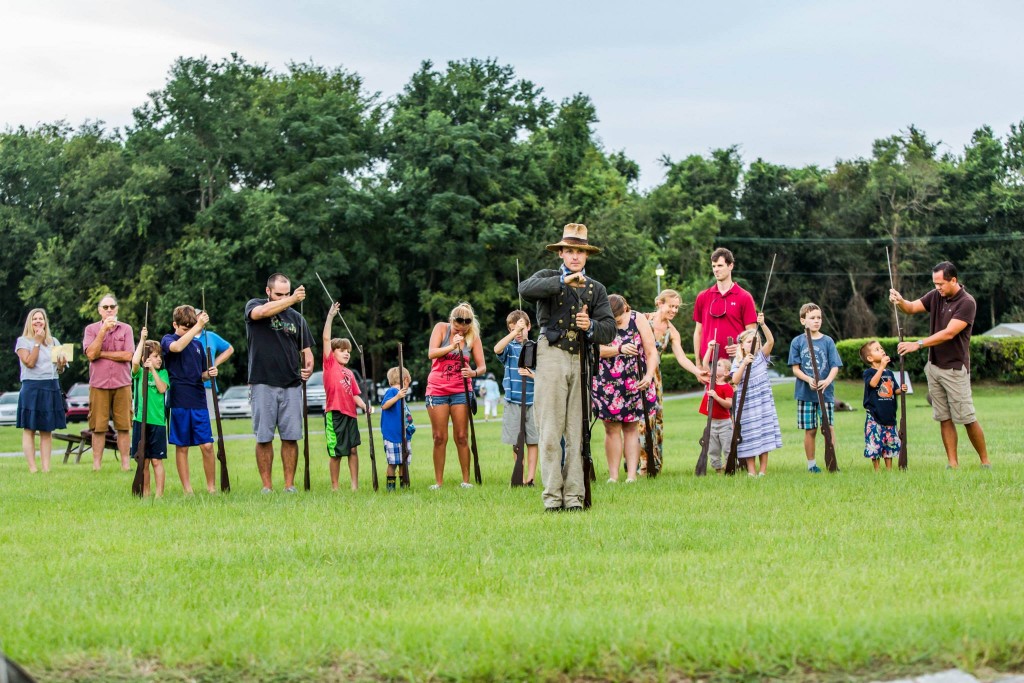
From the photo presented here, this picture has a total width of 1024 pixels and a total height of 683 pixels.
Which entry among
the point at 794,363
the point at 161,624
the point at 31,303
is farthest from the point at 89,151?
the point at 161,624

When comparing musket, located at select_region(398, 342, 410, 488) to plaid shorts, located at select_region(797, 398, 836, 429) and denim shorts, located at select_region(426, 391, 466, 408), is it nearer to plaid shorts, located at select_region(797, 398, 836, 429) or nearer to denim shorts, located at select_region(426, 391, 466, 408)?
denim shorts, located at select_region(426, 391, 466, 408)

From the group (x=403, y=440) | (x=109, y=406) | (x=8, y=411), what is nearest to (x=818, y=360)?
(x=403, y=440)

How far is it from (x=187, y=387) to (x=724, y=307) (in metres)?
5.83

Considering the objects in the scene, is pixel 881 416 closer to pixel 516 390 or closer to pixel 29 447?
pixel 516 390

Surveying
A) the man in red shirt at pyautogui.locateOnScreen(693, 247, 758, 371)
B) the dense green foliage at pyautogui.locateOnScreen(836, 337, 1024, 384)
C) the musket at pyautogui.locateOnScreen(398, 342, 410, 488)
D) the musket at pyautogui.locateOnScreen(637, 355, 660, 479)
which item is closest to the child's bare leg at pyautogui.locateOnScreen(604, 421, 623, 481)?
the musket at pyautogui.locateOnScreen(637, 355, 660, 479)

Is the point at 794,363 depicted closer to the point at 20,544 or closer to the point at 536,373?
the point at 536,373

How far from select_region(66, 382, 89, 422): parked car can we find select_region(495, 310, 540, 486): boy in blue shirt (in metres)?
31.3

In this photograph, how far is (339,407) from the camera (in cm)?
1371

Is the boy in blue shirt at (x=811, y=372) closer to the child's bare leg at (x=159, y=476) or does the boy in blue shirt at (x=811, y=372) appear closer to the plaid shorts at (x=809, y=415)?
the plaid shorts at (x=809, y=415)

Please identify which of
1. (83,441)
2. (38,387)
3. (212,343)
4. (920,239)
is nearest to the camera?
(212,343)

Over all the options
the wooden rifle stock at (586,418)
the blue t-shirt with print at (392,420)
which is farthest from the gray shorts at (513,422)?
the wooden rifle stock at (586,418)

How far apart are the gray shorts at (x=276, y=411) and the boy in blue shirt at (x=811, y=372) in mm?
5868

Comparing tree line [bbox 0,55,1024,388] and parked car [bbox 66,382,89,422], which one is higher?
tree line [bbox 0,55,1024,388]

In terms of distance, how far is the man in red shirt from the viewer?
1347 centimetres
